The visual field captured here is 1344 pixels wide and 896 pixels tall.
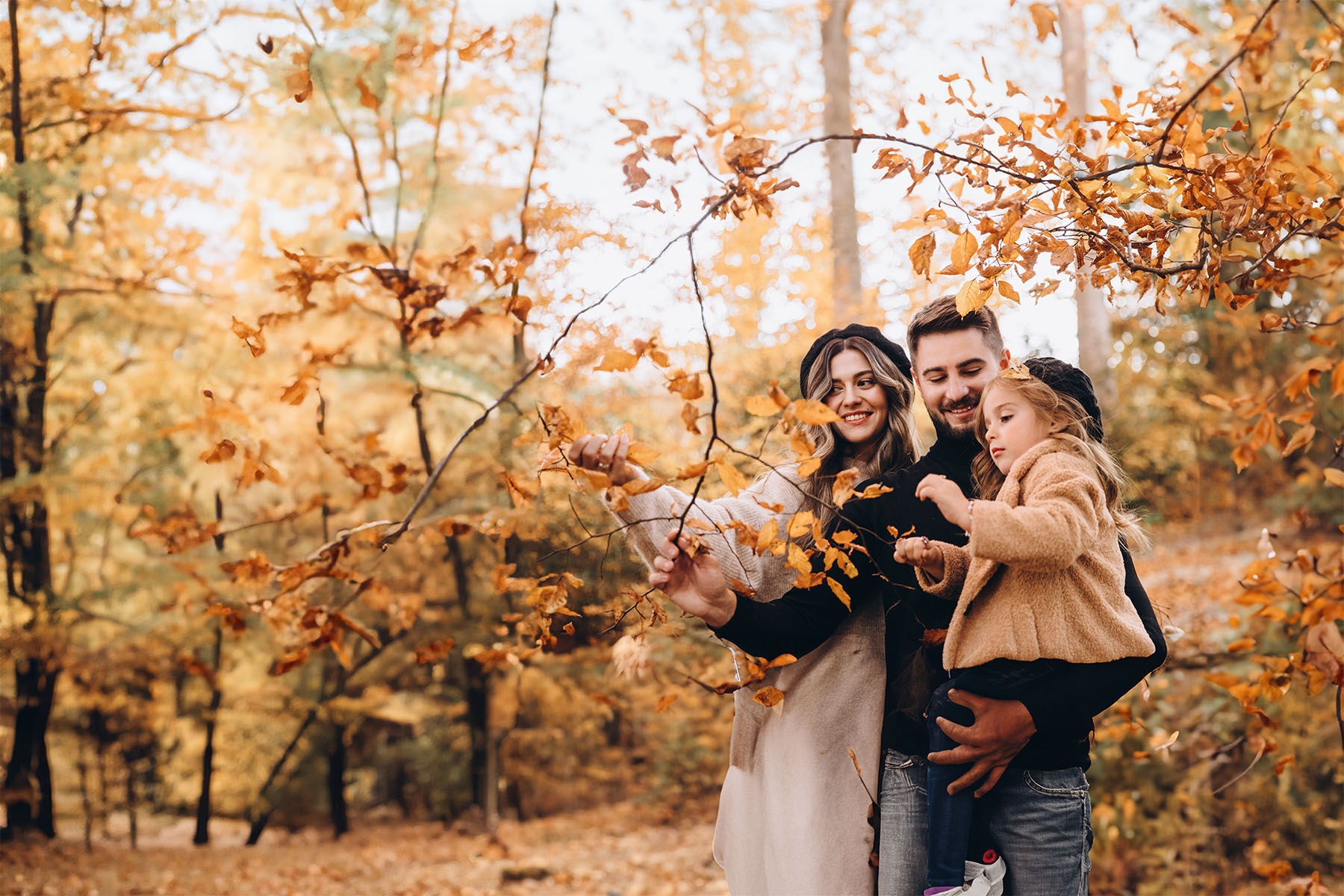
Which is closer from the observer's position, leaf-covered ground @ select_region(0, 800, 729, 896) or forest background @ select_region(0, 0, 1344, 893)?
forest background @ select_region(0, 0, 1344, 893)

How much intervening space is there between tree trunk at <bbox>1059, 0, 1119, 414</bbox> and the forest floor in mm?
1612

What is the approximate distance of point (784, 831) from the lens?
2.18 metres

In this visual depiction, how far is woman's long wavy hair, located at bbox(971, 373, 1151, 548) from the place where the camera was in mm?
1901

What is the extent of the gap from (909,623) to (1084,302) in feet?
22.4

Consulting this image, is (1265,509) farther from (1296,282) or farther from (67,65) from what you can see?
(67,65)

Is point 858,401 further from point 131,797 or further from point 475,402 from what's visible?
point 131,797

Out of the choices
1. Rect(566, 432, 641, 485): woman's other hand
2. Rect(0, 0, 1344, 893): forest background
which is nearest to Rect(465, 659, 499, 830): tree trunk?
Rect(0, 0, 1344, 893): forest background

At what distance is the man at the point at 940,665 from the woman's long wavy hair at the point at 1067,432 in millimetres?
88

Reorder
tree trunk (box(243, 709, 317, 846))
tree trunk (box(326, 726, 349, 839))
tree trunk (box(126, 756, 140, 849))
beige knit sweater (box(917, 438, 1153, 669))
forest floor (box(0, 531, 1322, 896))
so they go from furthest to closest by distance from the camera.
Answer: tree trunk (box(326, 726, 349, 839)) < tree trunk (box(126, 756, 140, 849)) < tree trunk (box(243, 709, 317, 846)) < forest floor (box(0, 531, 1322, 896)) < beige knit sweater (box(917, 438, 1153, 669))

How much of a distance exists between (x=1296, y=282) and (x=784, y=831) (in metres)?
9.13

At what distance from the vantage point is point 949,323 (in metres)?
2.17

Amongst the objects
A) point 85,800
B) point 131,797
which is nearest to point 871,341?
point 85,800

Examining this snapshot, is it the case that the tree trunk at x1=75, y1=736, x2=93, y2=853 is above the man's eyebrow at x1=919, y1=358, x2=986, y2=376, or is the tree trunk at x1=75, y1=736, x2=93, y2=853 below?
below

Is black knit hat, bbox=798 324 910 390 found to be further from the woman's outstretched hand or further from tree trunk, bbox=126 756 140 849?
tree trunk, bbox=126 756 140 849
